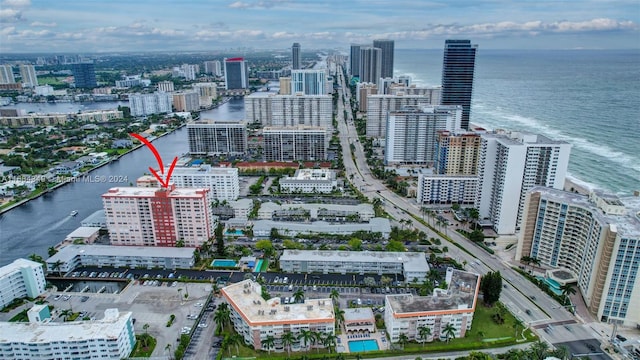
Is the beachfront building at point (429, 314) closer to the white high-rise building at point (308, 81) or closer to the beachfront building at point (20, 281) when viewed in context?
the beachfront building at point (20, 281)

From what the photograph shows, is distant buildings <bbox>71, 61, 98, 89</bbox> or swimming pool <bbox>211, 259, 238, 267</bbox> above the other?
distant buildings <bbox>71, 61, 98, 89</bbox>

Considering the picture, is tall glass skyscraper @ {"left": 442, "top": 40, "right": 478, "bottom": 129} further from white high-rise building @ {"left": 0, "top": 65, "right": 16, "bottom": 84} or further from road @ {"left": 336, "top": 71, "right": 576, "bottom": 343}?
white high-rise building @ {"left": 0, "top": 65, "right": 16, "bottom": 84}

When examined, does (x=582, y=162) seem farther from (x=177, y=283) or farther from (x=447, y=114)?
(x=177, y=283)

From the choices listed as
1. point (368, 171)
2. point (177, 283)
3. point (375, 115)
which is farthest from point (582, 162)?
point (177, 283)

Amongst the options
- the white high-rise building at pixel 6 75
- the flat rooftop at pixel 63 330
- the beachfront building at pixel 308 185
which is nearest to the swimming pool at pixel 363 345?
the flat rooftop at pixel 63 330

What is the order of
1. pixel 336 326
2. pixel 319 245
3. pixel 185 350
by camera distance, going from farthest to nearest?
pixel 319 245
pixel 336 326
pixel 185 350

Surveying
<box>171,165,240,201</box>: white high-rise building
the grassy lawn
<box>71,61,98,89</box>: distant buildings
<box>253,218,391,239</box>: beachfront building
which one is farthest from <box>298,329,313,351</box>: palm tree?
<box>71,61,98,89</box>: distant buildings
